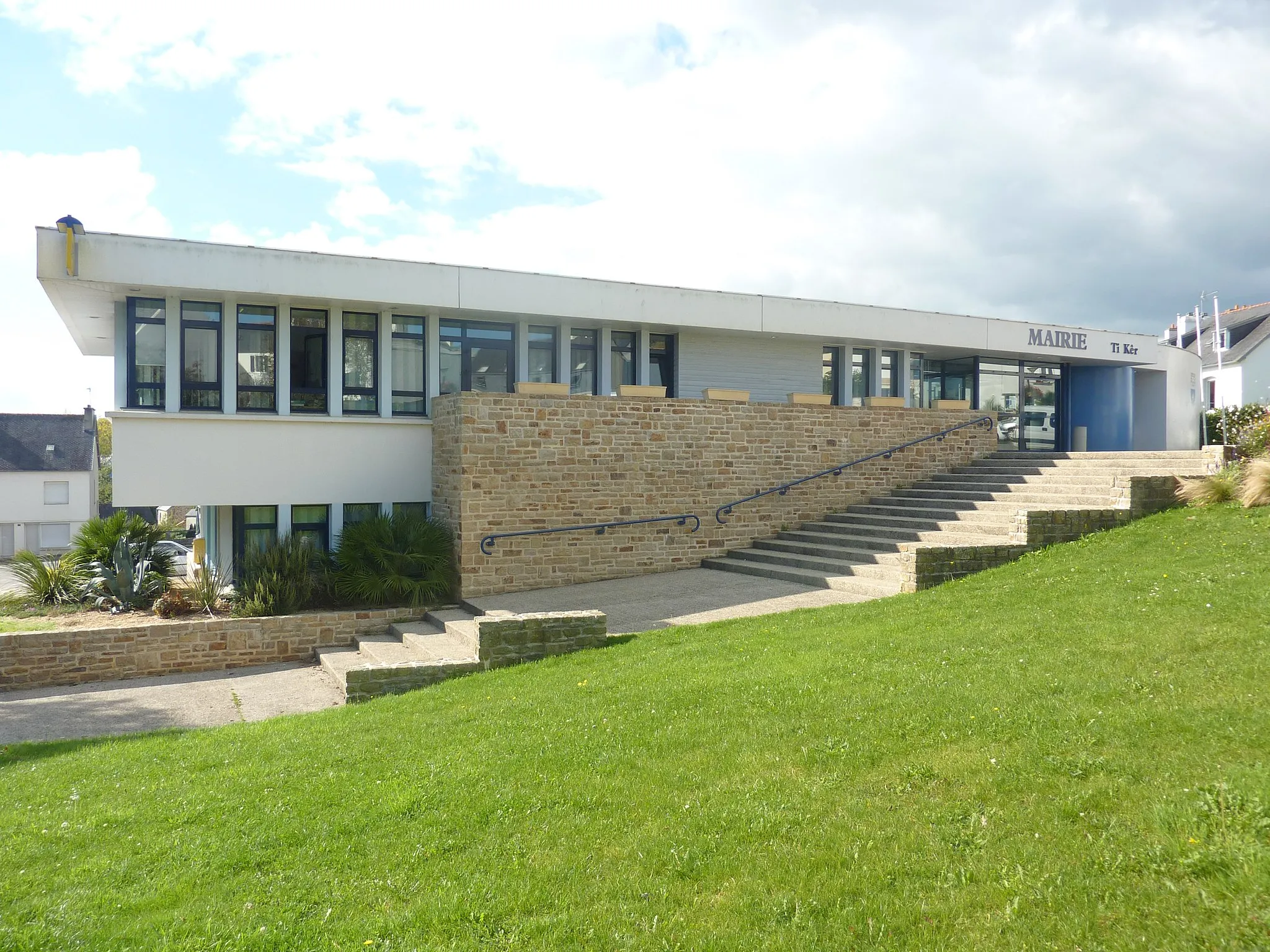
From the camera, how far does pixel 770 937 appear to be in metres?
3.79

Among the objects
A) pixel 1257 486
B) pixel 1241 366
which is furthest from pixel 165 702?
pixel 1241 366

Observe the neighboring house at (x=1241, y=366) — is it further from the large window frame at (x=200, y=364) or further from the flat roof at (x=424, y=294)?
the large window frame at (x=200, y=364)

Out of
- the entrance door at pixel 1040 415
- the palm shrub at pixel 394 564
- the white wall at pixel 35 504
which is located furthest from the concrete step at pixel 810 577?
the white wall at pixel 35 504

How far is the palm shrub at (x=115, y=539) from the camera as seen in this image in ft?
51.1

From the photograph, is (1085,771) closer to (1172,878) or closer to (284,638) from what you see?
(1172,878)

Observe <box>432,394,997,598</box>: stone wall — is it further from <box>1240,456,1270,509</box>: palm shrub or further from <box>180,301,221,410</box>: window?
<box>1240,456,1270,509</box>: palm shrub

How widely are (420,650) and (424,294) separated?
22.7ft

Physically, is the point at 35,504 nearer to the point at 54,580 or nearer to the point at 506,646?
the point at 54,580

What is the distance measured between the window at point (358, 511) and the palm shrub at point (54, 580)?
4.50 metres

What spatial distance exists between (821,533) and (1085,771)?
11.7m

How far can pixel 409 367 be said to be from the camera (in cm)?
1695

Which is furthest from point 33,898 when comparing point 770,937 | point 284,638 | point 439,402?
point 439,402

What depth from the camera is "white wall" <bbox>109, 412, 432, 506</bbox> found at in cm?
1487

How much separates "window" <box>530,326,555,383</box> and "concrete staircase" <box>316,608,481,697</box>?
560 centimetres
